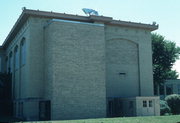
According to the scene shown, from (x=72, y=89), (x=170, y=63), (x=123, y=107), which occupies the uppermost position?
(x=170, y=63)

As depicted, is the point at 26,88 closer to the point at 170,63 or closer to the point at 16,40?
the point at 16,40

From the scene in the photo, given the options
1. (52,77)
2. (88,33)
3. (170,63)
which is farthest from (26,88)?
(170,63)

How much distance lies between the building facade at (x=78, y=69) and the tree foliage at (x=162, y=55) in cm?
1384

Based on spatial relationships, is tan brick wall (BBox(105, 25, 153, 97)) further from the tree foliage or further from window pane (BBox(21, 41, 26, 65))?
the tree foliage

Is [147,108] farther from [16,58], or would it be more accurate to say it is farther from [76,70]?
[16,58]

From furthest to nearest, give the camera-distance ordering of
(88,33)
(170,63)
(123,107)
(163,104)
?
(170,63) < (163,104) < (123,107) < (88,33)

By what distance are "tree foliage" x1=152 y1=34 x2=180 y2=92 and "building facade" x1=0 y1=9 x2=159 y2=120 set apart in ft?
45.4

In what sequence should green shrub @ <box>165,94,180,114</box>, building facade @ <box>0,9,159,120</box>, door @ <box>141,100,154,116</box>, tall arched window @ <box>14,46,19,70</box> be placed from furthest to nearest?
tall arched window @ <box>14,46,19,70</box>, green shrub @ <box>165,94,180,114</box>, door @ <box>141,100,154,116</box>, building facade @ <box>0,9,159,120</box>

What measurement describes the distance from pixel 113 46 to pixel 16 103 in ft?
45.0

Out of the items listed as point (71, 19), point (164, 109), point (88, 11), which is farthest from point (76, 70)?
point (164, 109)

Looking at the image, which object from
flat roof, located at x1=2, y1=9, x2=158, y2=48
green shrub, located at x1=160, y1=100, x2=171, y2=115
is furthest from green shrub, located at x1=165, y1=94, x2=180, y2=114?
flat roof, located at x1=2, y1=9, x2=158, y2=48

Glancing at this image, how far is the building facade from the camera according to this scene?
2552 cm

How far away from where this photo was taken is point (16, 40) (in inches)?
1362

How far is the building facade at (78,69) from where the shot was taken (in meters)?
25.5
